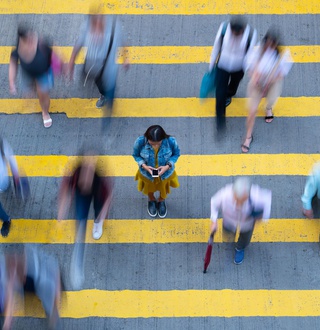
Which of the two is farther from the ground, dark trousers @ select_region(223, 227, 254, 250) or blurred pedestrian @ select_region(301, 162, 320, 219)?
blurred pedestrian @ select_region(301, 162, 320, 219)

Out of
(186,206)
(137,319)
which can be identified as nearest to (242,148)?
(186,206)

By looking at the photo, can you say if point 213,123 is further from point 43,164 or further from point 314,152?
point 43,164

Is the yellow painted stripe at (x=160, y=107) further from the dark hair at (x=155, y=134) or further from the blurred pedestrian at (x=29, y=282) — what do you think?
the blurred pedestrian at (x=29, y=282)

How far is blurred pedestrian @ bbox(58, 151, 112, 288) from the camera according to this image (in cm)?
621

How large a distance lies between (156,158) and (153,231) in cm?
126

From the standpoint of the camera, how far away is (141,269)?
7.02m

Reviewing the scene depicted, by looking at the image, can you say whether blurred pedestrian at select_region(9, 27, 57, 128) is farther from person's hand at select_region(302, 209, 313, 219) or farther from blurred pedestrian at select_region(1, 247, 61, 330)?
person's hand at select_region(302, 209, 313, 219)

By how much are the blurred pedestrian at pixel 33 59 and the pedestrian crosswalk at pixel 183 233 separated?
0.93 meters

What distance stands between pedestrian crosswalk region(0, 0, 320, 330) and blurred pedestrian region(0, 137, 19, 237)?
0.14 metres

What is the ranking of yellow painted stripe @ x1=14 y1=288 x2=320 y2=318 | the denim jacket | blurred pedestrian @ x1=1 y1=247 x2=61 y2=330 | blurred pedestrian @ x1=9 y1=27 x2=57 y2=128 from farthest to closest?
blurred pedestrian @ x1=9 y1=27 x2=57 y2=128 < yellow painted stripe @ x1=14 y1=288 x2=320 y2=318 < the denim jacket < blurred pedestrian @ x1=1 y1=247 x2=61 y2=330

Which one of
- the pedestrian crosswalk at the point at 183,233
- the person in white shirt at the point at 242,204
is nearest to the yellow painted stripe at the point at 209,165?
the pedestrian crosswalk at the point at 183,233

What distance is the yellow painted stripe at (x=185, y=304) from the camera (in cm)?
668
